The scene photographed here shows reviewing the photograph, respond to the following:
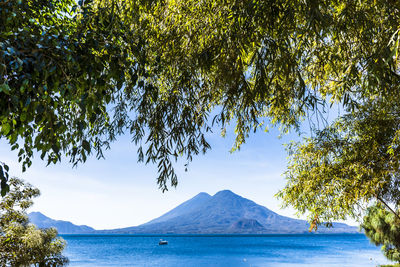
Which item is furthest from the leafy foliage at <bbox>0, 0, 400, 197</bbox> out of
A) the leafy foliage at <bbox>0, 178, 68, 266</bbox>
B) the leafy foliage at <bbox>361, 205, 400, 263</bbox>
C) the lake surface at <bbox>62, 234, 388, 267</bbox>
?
the lake surface at <bbox>62, 234, 388, 267</bbox>

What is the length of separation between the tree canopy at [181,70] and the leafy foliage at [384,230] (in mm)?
11334

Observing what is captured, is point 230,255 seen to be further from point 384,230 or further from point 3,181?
point 3,181

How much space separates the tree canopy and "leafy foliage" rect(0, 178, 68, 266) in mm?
4313

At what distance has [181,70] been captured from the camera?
343 cm

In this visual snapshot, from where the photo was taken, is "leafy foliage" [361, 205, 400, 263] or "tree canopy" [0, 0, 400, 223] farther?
"leafy foliage" [361, 205, 400, 263]

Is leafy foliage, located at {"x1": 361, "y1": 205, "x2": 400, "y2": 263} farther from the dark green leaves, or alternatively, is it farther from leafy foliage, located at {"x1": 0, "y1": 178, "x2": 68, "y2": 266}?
the dark green leaves

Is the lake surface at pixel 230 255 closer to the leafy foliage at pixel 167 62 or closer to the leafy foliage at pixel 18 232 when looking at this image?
the leafy foliage at pixel 18 232

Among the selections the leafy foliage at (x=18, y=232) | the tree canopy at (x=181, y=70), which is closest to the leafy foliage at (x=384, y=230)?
the tree canopy at (x=181, y=70)

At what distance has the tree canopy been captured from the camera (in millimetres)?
2066

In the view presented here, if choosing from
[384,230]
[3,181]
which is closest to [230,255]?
A: [384,230]

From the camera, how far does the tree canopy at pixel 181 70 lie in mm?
2066

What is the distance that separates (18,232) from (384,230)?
16.1 metres

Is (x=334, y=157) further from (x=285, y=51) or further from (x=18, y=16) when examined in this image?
(x=18, y=16)

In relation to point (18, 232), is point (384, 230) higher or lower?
lower
